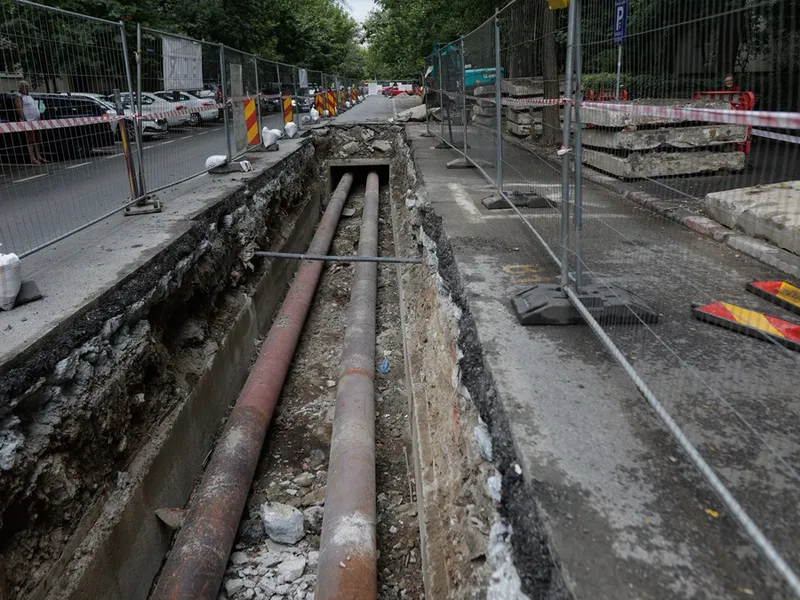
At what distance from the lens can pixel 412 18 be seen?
749 inches

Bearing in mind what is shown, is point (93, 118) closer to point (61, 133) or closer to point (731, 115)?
point (61, 133)

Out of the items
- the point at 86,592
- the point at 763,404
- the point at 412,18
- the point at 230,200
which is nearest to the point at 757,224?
the point at 763,404

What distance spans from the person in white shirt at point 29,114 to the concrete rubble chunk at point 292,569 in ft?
11.5

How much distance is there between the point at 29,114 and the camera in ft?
14.7

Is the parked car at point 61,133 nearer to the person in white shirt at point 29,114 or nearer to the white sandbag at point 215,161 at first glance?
the person in white shirt at point 29,114

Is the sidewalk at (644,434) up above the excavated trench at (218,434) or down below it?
above

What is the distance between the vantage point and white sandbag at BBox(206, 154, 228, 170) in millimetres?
8211

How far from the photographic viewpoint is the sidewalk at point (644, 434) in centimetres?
159

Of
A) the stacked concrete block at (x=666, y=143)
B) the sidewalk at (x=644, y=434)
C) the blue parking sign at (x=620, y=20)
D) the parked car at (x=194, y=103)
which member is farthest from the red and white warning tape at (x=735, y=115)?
the parked car at (x=194, y=103)

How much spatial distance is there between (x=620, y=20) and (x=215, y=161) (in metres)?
6.45

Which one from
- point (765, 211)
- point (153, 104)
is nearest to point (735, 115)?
point (765, 211)

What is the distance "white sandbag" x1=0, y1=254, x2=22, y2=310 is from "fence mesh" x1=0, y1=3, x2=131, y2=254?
0.98 m

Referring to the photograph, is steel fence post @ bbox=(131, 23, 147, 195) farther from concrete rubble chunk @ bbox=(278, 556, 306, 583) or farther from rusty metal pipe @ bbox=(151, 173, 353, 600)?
concrete rubble chunk @ bbox=(278, 556, 306, 583)

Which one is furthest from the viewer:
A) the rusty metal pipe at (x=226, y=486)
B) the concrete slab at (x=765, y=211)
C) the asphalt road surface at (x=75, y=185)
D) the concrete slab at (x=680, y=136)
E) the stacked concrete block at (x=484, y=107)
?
the stacked concrete block at (x=484, y=107)
